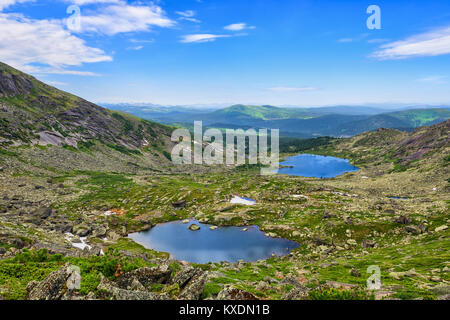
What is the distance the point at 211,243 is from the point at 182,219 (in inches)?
786

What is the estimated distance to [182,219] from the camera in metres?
83.8

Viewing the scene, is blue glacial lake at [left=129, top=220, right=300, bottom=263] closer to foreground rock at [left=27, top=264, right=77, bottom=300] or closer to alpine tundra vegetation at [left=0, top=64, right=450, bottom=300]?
alpine tundra vegetation at [left=0, top=64, right=450, bottom=300]

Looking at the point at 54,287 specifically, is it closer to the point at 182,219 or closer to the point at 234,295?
the point at 234,295

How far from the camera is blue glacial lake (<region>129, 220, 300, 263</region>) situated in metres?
59.4

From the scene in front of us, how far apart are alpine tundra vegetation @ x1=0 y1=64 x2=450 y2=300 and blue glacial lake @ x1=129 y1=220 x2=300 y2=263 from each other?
9.70 ft

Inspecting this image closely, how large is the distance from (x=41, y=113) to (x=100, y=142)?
4026cm

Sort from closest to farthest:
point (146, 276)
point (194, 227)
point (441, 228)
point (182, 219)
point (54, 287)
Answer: point (54, 287) → point (146, 276) → point (441, 228) → point (194, 227) → point (182, 219)

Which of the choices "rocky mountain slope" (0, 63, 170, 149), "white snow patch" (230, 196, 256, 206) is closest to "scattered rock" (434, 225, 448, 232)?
"white snow patch" (230, 196, 256, 206)

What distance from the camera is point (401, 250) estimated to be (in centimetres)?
4709

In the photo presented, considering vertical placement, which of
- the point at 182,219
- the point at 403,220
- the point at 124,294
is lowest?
the point at 182,219


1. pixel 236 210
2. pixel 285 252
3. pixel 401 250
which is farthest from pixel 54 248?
pixel 401 250

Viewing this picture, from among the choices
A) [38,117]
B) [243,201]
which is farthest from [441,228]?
[38,117]

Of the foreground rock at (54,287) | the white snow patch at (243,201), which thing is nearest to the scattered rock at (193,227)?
the white snow patch at (243,201)
